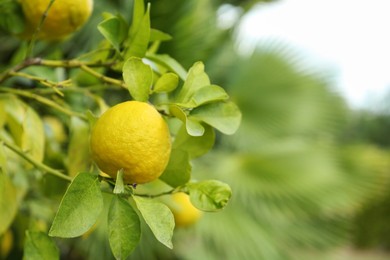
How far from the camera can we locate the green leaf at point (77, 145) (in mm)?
516

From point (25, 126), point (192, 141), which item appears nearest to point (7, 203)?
point (25, 126)

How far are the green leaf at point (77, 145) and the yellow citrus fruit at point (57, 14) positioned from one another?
9 centimetres

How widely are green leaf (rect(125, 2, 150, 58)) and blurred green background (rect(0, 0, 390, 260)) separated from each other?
1.02 meters

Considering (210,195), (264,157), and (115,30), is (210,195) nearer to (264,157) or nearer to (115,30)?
(115,30)

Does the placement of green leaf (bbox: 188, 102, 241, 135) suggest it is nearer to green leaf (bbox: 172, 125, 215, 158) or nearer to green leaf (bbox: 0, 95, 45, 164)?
green leaf (bbox: 172, 125, 215, 158)

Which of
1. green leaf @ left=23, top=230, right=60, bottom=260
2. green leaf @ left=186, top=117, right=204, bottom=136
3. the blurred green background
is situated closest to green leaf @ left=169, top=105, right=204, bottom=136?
green leaf @ left=186, top=117, right=204, bottom=136

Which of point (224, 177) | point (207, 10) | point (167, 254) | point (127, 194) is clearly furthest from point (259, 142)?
point (127, 194)

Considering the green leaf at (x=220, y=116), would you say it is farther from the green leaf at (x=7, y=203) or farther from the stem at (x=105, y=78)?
the green leaf at (x=7, y=203)

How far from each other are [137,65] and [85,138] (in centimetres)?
16

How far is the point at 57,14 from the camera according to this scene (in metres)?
0.48

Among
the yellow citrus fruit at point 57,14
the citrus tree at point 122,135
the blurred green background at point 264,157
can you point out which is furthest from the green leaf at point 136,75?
the blurred green background at point 264,157

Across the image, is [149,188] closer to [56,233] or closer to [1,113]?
[1,113]

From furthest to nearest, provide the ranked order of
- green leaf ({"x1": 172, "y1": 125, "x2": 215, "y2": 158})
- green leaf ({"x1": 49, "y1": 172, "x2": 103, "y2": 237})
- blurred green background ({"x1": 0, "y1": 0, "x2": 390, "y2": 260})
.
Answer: blurred green background ({"x1": 0, "y1": 0, "x2": 390, "y2": 260})
green leaf ({"x1": 172, "y1": 125, "x2": 215, "y2": 158})
green leaf ({"x1": 49, "y1": 172, "x2": 103, "y2": 237})

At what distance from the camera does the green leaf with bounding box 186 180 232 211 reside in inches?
15.7
